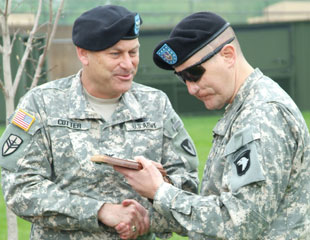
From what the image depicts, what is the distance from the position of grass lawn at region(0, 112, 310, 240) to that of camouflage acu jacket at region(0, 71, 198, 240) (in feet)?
10.9

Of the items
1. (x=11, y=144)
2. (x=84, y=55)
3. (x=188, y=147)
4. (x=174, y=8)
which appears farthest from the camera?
(x=174, y=8)

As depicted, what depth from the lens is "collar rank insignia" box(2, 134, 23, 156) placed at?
392 centimetres

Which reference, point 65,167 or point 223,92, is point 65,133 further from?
point 223,92

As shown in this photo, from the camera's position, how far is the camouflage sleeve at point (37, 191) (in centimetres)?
386

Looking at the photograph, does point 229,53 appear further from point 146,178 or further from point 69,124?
point 69,124

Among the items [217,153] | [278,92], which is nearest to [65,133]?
[217,153]

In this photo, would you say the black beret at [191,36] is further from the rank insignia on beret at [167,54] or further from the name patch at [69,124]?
the name patch at [69,124]

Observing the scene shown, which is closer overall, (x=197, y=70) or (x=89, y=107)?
(x=197, y=70)

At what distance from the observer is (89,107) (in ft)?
13.3

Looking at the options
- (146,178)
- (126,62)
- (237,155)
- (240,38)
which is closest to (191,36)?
(237,155)

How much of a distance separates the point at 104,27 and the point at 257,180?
4.76ft

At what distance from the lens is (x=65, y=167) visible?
13.0 ft

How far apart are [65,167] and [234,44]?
1.31 meters

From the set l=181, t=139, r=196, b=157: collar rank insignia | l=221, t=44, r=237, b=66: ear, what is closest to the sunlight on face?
l=181, t=139, r=196, b=157: collar rank insignia
